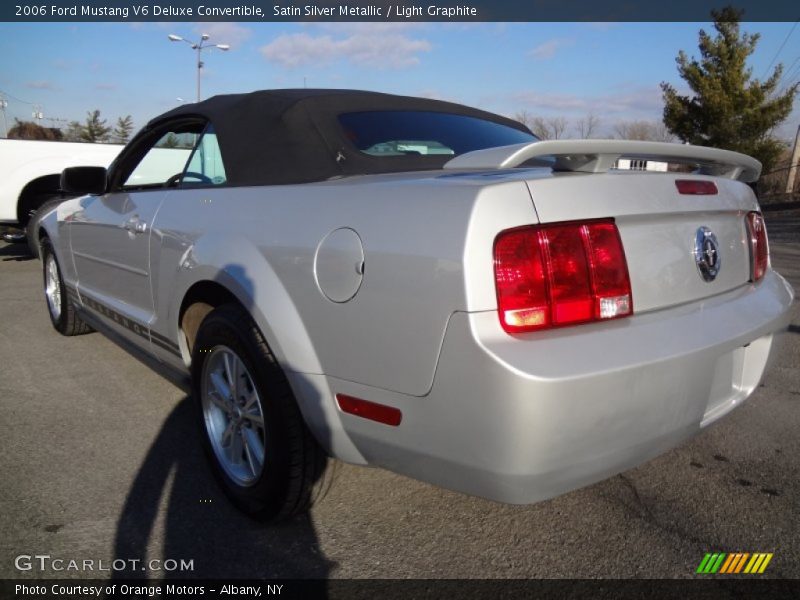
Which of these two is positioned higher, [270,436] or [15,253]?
[270,436]

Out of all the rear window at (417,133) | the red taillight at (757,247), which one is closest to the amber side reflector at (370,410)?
the rear window at (417,133)

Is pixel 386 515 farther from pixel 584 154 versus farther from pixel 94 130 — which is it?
pixel 94 130

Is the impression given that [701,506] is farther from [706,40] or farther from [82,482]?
[706,40]

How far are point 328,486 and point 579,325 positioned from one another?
1.36 metres

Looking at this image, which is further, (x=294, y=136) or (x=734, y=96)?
(x=734, y=96)

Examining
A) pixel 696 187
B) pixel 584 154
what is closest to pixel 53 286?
pixel 584 154

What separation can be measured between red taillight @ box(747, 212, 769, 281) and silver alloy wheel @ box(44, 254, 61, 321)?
Result: 447 cm

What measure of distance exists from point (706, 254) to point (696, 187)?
23 cm

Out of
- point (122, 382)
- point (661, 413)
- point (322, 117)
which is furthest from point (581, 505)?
point (122, 382)

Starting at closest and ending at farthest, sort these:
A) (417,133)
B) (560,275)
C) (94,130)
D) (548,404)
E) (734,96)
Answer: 1. (548,404)
2. (560,275)
3. (417,133)
4. (734,96)
5. (94,130)

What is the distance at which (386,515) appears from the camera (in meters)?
2.40

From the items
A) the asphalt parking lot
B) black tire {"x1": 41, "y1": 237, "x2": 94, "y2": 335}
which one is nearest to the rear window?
the asphalt parking lot

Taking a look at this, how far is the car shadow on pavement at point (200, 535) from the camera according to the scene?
2.09 m

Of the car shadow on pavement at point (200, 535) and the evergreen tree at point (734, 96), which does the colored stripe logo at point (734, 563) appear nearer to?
the car shadow on pavement at point (200, 535)
